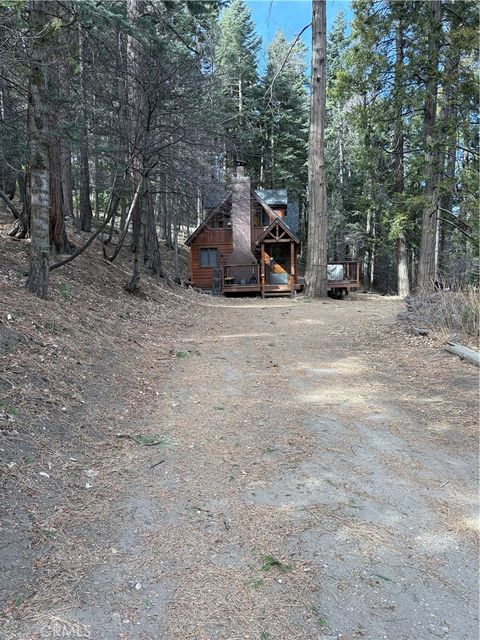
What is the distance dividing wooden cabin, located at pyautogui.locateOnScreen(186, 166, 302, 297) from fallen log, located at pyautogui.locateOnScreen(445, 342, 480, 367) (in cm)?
1425

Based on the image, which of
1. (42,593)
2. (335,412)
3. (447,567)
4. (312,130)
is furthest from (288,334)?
(312,130)

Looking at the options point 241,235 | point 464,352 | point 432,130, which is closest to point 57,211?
point 432,130

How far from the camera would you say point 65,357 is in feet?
16.3

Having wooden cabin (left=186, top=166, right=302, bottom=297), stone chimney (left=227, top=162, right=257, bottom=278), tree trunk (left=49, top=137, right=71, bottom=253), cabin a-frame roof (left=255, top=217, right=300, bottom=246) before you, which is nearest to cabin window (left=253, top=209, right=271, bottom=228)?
wooden cabin (left=186, top=166, right=302, bottom=297)

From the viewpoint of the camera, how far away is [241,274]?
73.7ft

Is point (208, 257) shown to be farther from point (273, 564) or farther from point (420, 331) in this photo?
point (273, 564)

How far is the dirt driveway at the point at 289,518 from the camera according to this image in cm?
193

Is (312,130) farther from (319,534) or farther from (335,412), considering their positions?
(319,534)

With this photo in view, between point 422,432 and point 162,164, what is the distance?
900cm

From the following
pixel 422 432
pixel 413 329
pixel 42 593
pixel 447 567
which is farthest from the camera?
pixel 413 329

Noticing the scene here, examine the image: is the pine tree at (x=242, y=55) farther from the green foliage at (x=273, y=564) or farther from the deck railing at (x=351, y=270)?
the green foliage at (x=273, y=564)

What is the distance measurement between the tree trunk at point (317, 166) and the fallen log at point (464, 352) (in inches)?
395

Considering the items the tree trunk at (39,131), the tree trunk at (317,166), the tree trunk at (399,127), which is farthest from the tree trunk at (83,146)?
the tree trunk at (317,166)

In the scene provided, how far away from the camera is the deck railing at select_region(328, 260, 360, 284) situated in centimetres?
2165
